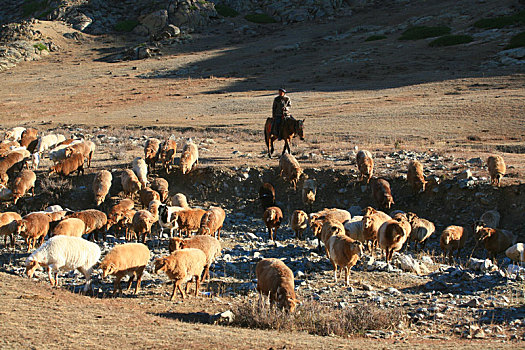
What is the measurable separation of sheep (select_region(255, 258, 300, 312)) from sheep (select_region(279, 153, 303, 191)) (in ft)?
23.5

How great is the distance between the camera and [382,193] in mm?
15133

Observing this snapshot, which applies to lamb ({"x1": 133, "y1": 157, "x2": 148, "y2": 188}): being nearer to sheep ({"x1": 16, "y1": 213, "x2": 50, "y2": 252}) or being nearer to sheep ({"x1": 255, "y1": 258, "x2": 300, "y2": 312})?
sheep ({"x1": 16, "y1": 213, "x2": 50, "y2": 252})

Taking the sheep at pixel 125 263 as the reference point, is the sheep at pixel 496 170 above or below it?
above

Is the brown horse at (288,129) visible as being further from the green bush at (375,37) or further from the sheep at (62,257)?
the green bush at (375,37)

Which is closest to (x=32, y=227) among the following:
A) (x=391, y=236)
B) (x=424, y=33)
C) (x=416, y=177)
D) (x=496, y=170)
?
(x=391, y=236)

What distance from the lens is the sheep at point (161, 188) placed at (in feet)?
52.2

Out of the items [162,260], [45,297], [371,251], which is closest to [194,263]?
[162,260]

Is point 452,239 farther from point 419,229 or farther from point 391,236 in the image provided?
point 391,236

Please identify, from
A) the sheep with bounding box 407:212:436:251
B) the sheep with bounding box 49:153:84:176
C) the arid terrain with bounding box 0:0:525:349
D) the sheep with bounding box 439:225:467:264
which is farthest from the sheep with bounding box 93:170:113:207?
the sheep with bounding box 439:225:467:264

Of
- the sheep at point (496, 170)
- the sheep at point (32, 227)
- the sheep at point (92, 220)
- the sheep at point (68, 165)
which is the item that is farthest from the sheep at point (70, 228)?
the sheep at point (496, 170)

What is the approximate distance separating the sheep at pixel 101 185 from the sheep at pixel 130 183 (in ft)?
1.47

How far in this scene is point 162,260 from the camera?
29.5 ft

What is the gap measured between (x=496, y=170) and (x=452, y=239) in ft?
10.1

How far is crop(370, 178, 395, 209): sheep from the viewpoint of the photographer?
15.0m
